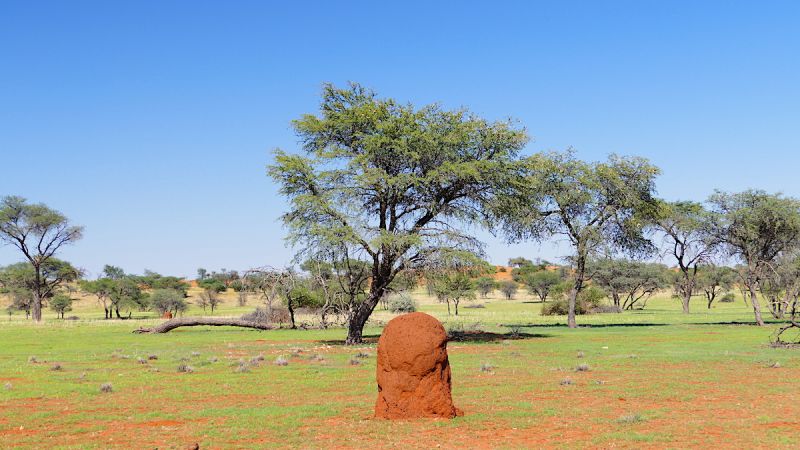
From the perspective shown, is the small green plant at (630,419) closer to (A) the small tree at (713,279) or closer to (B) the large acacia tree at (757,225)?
(B) the large acacia tree at (757,225)

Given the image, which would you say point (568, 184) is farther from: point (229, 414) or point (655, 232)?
point (229, 414)

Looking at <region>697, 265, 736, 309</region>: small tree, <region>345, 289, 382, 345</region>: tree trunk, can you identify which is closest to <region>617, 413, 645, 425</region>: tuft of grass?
<region>345, 289, 382, 345</region>: tree trunk

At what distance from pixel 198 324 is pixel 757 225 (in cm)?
4184

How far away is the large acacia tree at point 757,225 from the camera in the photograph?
49.7m

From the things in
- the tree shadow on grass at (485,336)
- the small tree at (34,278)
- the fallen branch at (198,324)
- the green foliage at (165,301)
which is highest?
the small tree at (34,278)

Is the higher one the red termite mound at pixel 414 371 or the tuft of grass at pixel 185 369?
the red termite mound at pixel 414 371

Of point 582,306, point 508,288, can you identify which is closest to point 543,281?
point 508,288

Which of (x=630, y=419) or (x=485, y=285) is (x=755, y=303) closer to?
(x=630, y=419)

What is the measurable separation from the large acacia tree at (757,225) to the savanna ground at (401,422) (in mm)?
16740

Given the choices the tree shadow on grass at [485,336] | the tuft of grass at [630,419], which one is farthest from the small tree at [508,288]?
the tuft of grass at [630,419]

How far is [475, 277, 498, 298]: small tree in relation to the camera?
13588cm

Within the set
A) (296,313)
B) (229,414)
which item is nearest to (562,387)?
(229,414)

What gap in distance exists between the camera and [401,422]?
15234 millimetres

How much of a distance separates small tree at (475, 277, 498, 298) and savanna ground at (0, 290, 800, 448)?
99.8m
